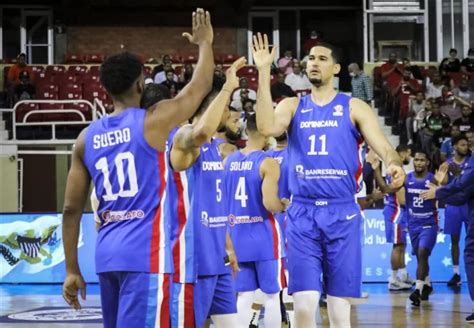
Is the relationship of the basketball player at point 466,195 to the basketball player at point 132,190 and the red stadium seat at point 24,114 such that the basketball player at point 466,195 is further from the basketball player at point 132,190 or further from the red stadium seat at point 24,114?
the red stadium seat at point 24,114

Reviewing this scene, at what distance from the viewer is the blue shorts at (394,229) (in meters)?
18.3

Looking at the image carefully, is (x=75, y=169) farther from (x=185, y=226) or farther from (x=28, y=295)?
(x=28, y=295)

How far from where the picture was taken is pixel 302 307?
873 centimetres

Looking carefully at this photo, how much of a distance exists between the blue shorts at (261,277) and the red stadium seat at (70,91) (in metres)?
18.1

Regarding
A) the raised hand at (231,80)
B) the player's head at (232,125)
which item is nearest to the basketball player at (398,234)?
the player's head at (232,125)

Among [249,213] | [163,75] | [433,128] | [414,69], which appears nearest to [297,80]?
[163,75]

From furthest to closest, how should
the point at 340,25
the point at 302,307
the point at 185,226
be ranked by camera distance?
the point at 340,25
the point at 302,307
the point at 185,226

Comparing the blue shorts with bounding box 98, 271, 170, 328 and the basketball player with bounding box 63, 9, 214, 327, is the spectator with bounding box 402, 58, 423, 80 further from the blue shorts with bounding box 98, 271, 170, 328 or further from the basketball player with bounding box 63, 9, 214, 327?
the blue shorts with bounding box 98, 271, 170, 328

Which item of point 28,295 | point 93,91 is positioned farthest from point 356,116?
point 93,91

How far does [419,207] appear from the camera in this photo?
1708 centimetres

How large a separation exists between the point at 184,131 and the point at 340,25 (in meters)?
28.9

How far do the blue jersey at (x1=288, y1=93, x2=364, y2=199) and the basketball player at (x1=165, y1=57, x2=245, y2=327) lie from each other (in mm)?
919

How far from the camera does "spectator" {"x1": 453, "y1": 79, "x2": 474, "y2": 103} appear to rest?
28019mm

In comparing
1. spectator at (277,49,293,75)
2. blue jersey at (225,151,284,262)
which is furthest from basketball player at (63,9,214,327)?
spectator at (277,49,293,75)
